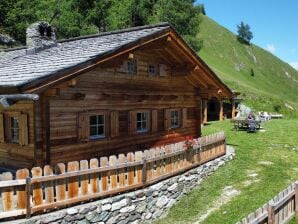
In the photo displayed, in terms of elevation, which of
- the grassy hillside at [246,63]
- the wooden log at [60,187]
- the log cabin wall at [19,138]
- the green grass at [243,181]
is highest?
the grassy hillside at [246,63]

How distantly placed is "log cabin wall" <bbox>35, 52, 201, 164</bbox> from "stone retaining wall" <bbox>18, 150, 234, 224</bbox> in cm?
228

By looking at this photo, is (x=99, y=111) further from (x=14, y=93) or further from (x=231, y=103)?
(x=231, y=103)

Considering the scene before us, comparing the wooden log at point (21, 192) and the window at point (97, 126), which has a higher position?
the window at point (97, 126)

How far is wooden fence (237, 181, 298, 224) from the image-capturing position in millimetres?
7875

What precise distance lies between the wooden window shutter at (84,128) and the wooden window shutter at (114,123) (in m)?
1.27

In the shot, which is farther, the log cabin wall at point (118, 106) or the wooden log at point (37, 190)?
the log cabin wall at point (118, 106)

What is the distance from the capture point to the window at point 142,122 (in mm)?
15405

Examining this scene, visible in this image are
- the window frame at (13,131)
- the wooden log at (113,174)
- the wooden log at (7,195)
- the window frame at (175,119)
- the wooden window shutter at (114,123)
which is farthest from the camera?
the window frame at (175,119)

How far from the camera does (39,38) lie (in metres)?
15.9

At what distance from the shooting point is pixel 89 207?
9.96 metres

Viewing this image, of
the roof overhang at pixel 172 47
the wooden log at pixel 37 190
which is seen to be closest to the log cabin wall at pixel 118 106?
the roof overhang at pixel 172 47

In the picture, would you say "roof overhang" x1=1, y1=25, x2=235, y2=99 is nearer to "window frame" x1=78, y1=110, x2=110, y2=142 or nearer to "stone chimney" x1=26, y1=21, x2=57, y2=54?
"window frame" x1=78, y1=110, x2=110, y2=142

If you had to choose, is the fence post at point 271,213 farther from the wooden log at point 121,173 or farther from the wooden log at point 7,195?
the wooden log at point 7,195

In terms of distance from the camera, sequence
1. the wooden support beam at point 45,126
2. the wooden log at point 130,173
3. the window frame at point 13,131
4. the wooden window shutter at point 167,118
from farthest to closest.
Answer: the wooden window shutter at point 167,118
the window frame at point 13,131
the wooden log at point 130,173
the wooden support beam at point 45,126
